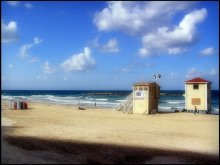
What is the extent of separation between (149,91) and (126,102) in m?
2.94

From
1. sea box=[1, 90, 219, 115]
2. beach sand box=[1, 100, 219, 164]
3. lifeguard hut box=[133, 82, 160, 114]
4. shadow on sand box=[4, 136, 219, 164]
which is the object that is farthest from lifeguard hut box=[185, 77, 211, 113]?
shadow on sand box=[4, 136, 219, 164]

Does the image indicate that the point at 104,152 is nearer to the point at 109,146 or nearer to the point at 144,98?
the point at 109,146

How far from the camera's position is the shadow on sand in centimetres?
997

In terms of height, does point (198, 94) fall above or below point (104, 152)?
above


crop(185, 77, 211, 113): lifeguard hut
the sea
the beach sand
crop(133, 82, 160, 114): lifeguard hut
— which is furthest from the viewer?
the sea

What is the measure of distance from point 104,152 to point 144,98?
1562cm

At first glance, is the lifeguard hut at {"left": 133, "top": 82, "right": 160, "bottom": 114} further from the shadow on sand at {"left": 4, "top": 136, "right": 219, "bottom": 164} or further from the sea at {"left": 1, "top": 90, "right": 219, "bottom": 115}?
the shadow on sand at {"left": 4, "top": 136, "right": 219, "bottom": 164}

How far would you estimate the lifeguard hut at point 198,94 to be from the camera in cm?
2677

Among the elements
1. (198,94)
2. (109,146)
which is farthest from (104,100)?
(109,146)

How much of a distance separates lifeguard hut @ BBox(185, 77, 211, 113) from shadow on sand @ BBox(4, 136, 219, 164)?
1599cm

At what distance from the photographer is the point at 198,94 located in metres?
27.0

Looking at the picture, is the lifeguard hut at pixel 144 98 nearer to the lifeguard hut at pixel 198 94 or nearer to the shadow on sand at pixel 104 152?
the lifeguard hut at pixel 198 94

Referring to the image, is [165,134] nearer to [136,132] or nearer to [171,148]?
[136,132]

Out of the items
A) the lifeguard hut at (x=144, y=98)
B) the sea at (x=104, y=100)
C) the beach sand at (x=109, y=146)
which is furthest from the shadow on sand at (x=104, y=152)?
the sea at (x=104, y=100)
